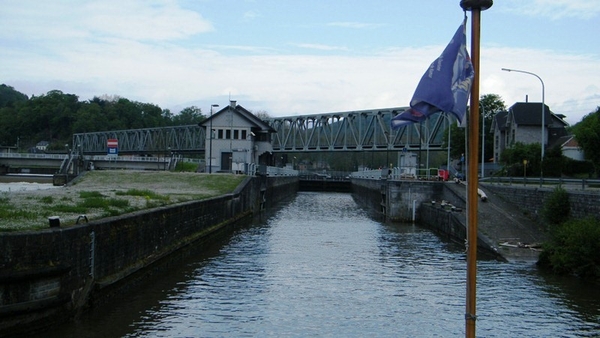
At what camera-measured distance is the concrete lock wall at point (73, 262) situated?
13.2 meters

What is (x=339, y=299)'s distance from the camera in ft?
62.7

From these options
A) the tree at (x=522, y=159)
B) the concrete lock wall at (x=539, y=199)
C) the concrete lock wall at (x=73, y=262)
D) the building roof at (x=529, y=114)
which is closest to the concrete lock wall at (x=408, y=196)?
the concrete lock wall at (x=539, y=199)

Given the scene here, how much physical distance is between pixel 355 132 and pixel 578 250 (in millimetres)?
100126

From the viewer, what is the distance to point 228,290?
20.0 m

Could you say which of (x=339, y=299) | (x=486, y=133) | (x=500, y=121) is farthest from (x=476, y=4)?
(x=486, y=133)

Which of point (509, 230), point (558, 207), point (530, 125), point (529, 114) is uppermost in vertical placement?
point (529, 114)

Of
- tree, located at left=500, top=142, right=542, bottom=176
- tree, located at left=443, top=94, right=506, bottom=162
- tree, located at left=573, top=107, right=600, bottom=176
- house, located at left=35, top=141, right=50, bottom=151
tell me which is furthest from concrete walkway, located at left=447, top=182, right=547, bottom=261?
house, located at left=35, top=141, right=50, bottom=151

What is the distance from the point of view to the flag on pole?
722 cm

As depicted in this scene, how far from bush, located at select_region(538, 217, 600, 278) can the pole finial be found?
16558 mm

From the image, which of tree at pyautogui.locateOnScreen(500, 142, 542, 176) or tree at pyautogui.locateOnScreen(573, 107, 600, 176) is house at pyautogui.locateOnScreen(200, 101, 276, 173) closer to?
tree at pyautogui.locateOnScreen(500, 142, 542, 176)

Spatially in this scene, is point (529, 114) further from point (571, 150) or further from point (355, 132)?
point (355, 132)

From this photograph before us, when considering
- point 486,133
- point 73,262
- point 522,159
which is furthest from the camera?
point 486,133

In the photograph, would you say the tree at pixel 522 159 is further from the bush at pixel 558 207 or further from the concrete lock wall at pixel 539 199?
the bush at pixel 558 207

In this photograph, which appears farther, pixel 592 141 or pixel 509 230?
pixel 592 141
